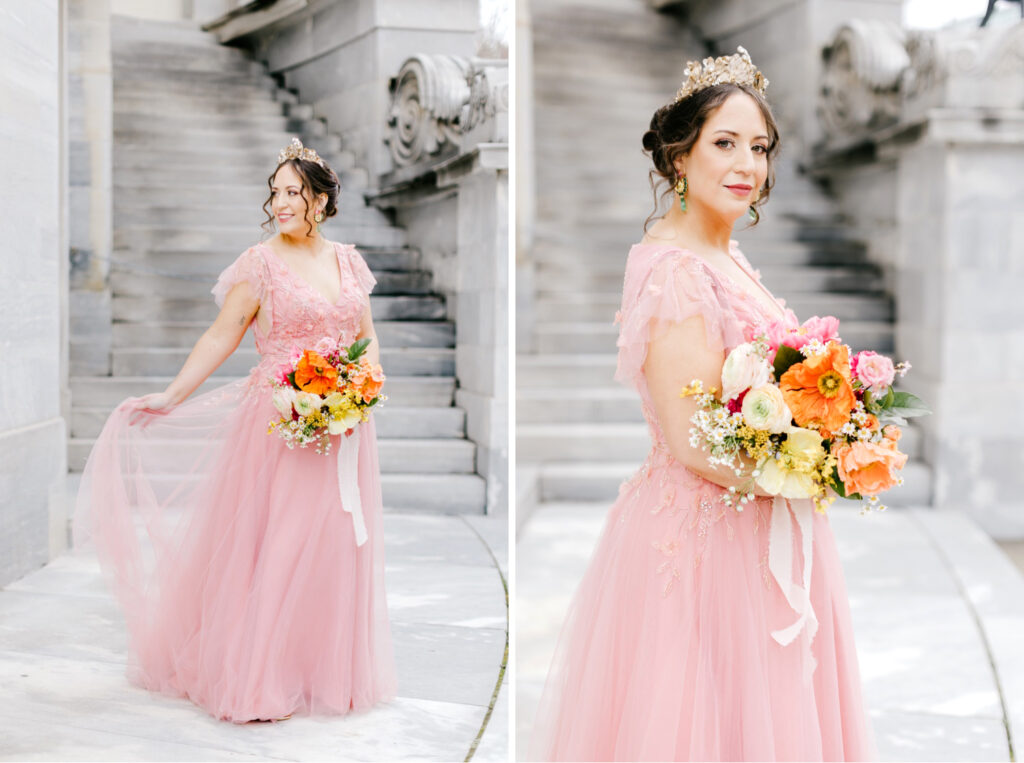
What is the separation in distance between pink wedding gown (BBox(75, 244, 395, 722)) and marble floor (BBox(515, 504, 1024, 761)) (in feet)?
2.75

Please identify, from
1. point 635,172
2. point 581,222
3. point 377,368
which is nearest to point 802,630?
point 377,368

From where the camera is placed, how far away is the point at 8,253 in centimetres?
A: 501

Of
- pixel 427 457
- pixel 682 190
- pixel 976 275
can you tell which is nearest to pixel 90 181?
pixel 427 457

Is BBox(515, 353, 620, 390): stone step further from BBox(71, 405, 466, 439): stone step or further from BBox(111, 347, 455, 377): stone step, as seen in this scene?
BBox(71, 405, 466, 439): stone step

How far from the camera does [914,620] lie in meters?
5.03

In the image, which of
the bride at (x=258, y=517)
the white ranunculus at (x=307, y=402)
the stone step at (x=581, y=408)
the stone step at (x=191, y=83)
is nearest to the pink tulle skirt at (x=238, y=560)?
the bride at (x=258, y=517)

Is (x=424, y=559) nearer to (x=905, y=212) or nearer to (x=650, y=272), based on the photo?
(x=650, y=272)

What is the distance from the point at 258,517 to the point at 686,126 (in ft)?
6.99

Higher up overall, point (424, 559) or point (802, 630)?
point (802, 630)

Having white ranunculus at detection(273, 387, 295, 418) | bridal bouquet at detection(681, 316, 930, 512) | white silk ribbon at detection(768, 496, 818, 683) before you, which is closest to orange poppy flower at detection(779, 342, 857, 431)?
bridal bouquet at detection(681, 316, 930, 512)

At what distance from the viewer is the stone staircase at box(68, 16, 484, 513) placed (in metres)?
6.11

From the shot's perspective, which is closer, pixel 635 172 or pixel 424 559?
pixel 424 559

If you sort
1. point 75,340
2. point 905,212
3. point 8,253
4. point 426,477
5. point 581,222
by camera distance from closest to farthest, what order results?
point 8,253
point 75,340
point 426,477
point 905,212
point 581,222

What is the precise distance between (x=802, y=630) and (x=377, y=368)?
70.4 inches
